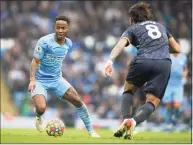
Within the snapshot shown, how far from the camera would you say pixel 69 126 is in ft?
73.4

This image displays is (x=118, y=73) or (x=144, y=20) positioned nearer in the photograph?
(x=144, y=20)

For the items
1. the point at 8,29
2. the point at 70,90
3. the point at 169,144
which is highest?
the point at 8,29

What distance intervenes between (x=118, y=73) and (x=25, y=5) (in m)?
5.92

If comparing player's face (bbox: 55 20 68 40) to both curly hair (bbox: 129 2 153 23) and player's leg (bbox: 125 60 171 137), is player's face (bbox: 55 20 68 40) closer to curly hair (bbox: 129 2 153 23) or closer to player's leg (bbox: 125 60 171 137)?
curly hair (bbox: 129 2 153 23)

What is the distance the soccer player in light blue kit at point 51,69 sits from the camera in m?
12.1

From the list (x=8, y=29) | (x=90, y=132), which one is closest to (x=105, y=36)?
(x=8, y=29)

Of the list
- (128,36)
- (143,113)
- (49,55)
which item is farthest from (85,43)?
(143,113)

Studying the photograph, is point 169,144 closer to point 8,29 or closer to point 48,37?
point 48,37

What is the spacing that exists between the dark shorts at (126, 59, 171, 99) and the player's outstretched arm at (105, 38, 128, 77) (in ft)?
1.61

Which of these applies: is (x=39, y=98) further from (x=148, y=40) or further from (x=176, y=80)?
(x=176, y=80)

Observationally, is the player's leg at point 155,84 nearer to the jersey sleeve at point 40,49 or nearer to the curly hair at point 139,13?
the curly hair at point 139,13

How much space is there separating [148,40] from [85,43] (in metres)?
15.1

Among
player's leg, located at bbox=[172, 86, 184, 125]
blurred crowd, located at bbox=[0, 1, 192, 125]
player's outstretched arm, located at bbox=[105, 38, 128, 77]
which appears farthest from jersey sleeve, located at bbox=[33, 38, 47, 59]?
blurred crowd, located at bbox=[0, 1, 192, 125]

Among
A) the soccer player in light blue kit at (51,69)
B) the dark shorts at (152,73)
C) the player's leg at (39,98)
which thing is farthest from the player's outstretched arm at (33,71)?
the dark shorts at (152,73)
